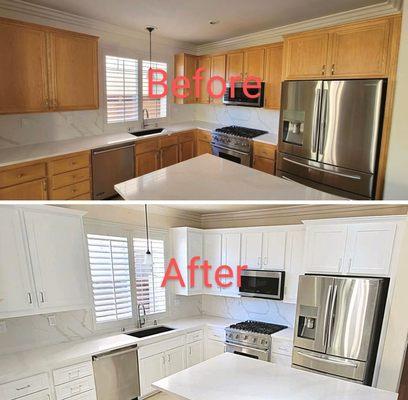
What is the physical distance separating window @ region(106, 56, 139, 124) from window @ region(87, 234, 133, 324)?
6.16 ft

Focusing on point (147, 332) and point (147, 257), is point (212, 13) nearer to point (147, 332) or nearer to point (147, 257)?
point (147, 257)

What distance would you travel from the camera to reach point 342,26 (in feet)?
6.68

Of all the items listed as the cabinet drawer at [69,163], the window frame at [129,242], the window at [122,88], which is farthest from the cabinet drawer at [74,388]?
the window at [122,88]

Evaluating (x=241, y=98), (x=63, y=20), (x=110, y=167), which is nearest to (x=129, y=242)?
(x=241, y=98)

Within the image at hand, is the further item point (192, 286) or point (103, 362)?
point (192, 286)

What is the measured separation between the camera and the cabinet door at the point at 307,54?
216cm

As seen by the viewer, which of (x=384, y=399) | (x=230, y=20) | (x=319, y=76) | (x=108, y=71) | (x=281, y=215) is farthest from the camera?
(x=108, y=71)

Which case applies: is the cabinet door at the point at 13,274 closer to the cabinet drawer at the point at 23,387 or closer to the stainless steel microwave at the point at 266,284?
the cabinet drawer at the point at 23,387

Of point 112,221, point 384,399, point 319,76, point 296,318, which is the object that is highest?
point 319,76

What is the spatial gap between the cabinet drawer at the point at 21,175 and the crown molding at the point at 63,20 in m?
0.97

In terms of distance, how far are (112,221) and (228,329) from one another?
1.34 feet

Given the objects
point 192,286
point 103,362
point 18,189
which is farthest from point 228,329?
point 18,189

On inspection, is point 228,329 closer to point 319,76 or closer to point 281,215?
point 281,215

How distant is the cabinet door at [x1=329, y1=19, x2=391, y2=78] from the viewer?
6.21ft
